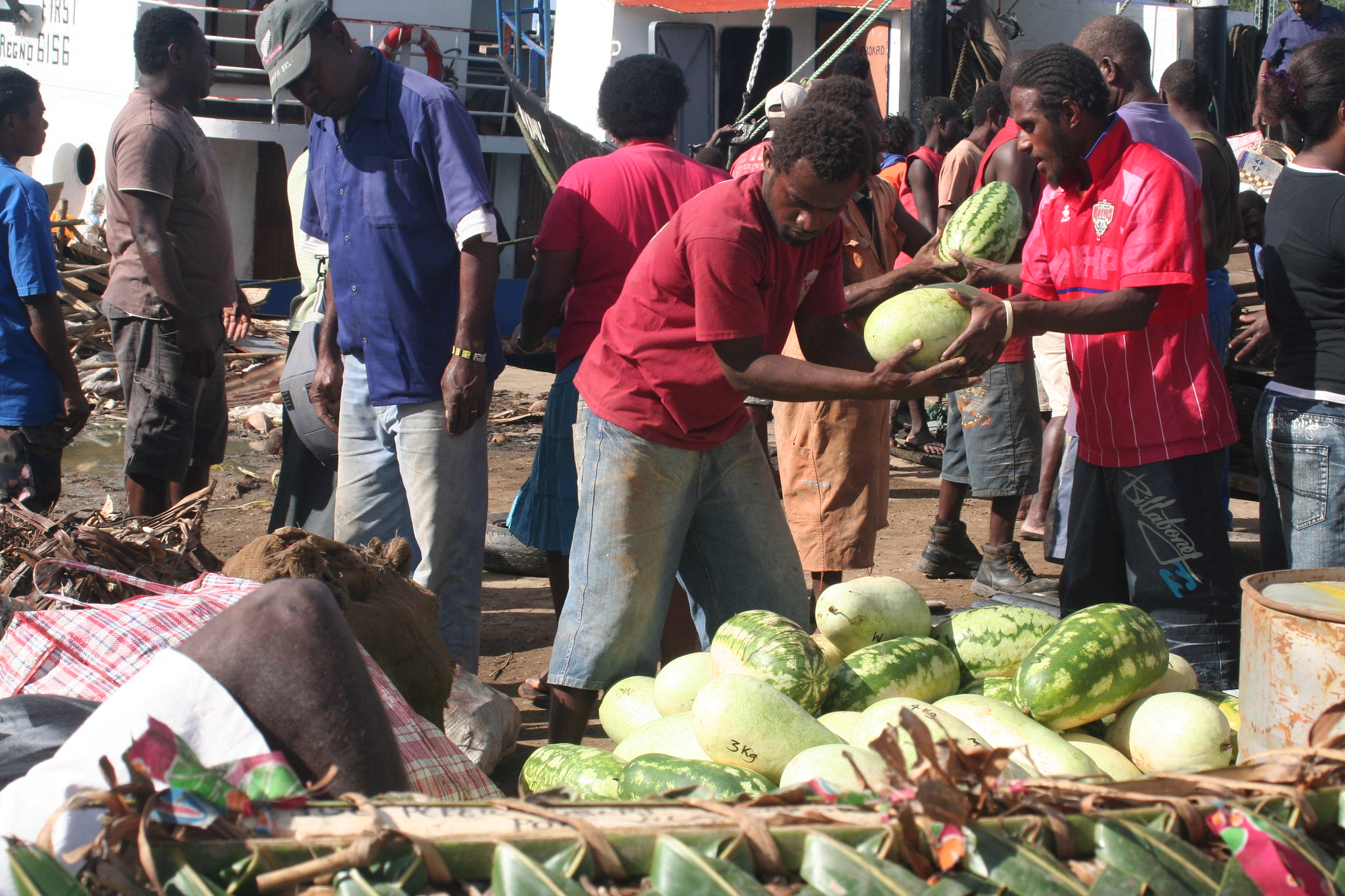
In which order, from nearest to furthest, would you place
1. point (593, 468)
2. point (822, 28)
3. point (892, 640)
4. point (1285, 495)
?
point (892, 640) → point (593, 468) → point (1285, 495) → point (822, 28)

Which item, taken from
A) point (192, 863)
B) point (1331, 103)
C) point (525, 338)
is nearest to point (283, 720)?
point (192, 863)

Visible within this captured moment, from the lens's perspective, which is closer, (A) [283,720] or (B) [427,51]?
(A) [283,720]

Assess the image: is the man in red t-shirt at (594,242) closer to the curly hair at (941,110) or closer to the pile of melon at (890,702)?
the pile of melon at (890,702)

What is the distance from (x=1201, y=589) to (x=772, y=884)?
258 centimetres

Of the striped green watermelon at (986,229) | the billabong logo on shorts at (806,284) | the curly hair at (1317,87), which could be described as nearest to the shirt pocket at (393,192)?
the billabong logo on shorts at (806,284)

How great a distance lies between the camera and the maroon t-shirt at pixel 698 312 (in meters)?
2.82

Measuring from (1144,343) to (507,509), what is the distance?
504 centimetres

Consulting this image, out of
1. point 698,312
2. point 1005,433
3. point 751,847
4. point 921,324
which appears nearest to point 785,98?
point 1005,433

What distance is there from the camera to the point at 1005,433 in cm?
560

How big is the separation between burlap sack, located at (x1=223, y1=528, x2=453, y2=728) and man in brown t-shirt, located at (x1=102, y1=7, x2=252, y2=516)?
2051 mm

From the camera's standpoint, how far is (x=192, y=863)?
1.13m

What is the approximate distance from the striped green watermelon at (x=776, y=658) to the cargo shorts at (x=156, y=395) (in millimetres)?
3698

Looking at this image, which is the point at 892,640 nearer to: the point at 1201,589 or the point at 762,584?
the point at 762,584

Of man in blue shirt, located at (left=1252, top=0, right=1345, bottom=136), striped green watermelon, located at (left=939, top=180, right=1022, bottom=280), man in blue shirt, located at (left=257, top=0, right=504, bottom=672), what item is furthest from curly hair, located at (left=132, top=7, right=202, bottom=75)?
man in blue shirt, located at (left=1252, top=0, right=1345, bottom=136)
